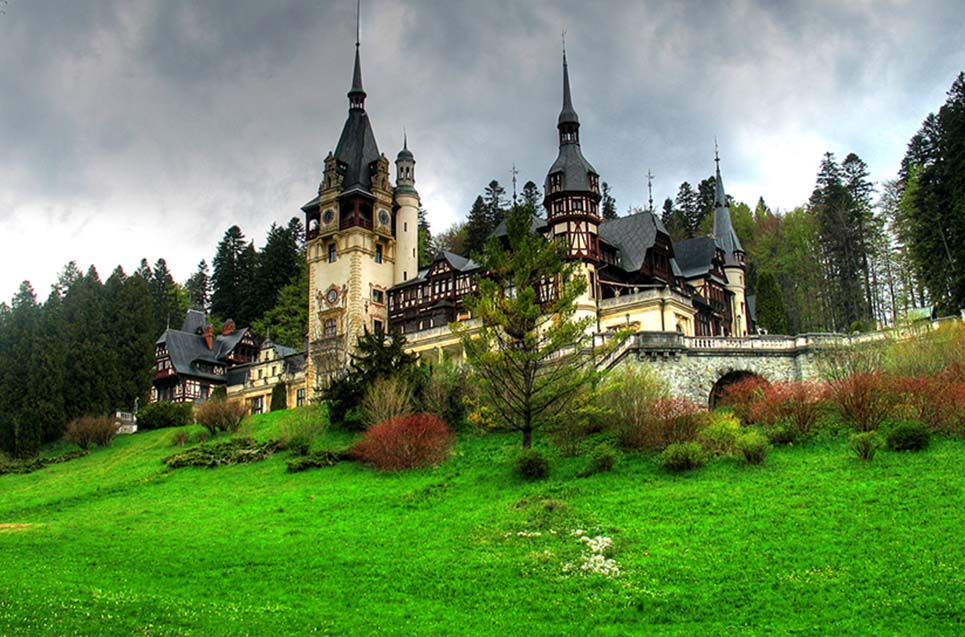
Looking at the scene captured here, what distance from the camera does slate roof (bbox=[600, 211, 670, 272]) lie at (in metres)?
55.3

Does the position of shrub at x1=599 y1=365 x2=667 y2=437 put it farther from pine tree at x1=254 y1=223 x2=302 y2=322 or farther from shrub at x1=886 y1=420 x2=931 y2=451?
pine tree at x1=254 y1=223 x2=302 y2=322

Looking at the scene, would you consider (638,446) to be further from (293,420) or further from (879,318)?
(879,318)

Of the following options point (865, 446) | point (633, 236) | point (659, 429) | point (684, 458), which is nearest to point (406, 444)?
point (659, 429)

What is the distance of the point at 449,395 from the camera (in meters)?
39.7

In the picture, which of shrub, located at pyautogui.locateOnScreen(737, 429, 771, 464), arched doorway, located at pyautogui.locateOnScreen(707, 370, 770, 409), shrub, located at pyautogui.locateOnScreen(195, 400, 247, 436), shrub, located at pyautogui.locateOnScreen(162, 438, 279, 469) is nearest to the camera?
shrub, located at pyautogui.locateOnScreen(737, 429, 771, 464)

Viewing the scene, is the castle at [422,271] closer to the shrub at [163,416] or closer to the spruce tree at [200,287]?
the shrub at [163,416]

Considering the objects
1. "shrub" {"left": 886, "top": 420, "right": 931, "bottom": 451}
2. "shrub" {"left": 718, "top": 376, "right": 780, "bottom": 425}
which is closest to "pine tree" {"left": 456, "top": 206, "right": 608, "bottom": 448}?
"shrub" {"left": 718, "top": 376, "right": 780, "bottom": 425}

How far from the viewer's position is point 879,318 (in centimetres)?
6725

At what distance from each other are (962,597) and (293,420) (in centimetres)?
2920

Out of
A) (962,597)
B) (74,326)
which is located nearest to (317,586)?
(962,597)

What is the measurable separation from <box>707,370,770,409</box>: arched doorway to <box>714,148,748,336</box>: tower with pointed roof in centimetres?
2640

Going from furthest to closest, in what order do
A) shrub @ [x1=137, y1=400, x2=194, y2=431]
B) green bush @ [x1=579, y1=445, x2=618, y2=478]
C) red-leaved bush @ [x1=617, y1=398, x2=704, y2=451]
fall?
shrub @ [x1=137, y1=400, x2=194, y2=431] < red-leaved bush @ [x1=617, y1=398, x2=704, y2=451] < green bush @ [x1=579, y1=445, x2=618, y2=478]

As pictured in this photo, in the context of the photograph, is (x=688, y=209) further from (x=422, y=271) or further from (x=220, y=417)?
(x=220, y=417)

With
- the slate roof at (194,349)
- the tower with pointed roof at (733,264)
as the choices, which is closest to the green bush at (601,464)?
the tower with pointed roof at (733,264)
